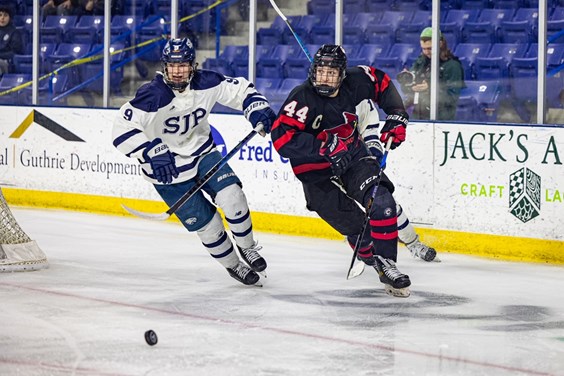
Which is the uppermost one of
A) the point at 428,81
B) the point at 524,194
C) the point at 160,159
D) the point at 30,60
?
the point at 30,60

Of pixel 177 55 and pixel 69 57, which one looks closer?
pixel 177 55

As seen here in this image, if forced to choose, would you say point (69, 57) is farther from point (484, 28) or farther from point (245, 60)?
point (484, 28)

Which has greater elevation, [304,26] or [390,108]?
[304,26]

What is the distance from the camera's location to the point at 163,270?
610 centimetres

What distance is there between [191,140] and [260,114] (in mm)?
336

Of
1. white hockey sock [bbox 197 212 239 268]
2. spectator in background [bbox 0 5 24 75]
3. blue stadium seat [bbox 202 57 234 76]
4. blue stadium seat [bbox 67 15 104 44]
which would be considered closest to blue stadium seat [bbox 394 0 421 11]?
blue stadium seat [bbox 202 57 234 76]

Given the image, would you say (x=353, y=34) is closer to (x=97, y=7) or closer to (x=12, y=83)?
(x=97, y=7)

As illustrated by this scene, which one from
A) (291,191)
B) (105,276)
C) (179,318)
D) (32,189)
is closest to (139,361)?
(179,318)

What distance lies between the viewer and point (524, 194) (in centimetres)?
654

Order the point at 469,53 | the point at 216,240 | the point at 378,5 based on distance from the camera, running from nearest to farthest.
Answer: the point at 216,240, the point at 469,53, the point at 378,5

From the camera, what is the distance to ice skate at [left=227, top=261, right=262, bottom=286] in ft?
18.3

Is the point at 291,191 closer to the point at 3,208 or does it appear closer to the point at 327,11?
the point at 327,11

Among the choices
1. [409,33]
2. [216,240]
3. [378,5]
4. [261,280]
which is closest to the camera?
[216,240]

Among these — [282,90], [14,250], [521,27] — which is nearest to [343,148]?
[14,250]
